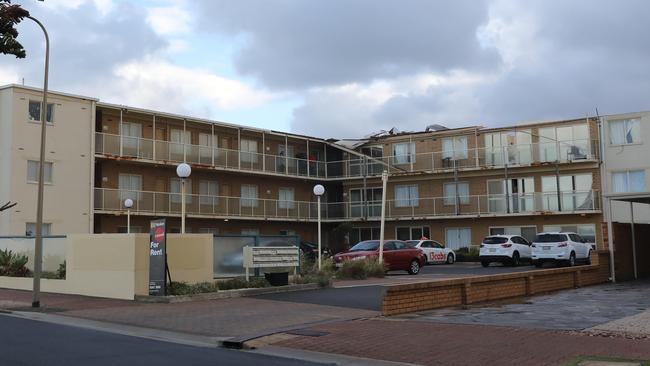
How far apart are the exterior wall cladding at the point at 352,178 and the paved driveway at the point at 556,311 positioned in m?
23.9

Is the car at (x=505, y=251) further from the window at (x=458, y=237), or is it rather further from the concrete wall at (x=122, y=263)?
the concrete wall at (x=122, y=263)

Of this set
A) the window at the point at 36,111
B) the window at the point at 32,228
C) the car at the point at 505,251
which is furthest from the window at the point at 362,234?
the window at the point at 36,111

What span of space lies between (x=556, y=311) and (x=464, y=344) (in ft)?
17.2

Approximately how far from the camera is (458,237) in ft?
152

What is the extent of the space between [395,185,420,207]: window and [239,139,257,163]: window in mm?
10706

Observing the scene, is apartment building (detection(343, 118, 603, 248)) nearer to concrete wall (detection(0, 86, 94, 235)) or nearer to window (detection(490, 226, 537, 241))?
window (detection(490, 226, 537, 241))

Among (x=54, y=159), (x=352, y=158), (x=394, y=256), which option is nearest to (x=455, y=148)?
(x=352, y=158)

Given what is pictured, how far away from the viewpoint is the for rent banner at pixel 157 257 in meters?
18.2

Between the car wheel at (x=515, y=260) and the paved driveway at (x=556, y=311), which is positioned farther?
the car wheel at (x=515, y=260)

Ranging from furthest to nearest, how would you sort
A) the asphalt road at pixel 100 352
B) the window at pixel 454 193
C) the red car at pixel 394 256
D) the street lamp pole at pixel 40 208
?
the window at pixel 454 193 < the red car at pixel 394 256 < the street lamp pole at pixel 40 208 < the asphalt road at pixel 100 352

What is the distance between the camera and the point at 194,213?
4197 cm

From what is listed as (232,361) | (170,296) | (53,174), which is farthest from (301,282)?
(53,174)

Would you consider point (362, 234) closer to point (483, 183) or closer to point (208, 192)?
point (483, 183)

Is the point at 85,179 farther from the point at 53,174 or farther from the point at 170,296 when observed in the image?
the point at 170,296
